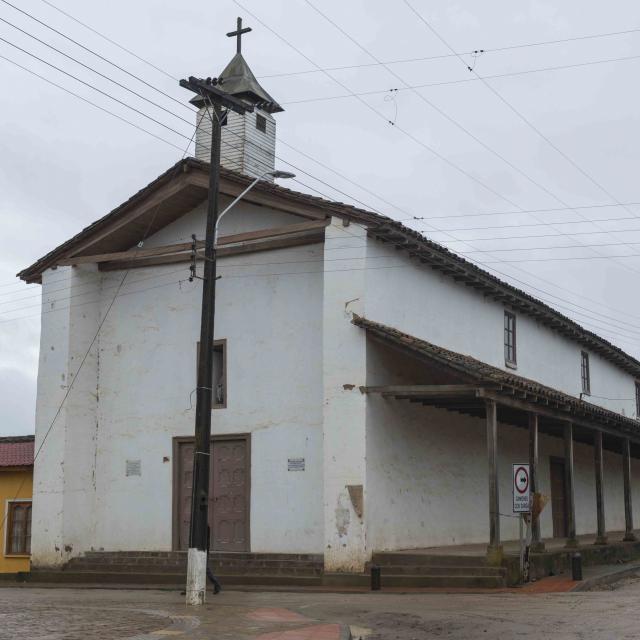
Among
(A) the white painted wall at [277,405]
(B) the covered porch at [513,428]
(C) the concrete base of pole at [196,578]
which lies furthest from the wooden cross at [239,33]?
(C) the concrete base of pole at [196,578]

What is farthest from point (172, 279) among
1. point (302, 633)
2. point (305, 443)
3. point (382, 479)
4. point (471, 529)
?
point (302, 633)

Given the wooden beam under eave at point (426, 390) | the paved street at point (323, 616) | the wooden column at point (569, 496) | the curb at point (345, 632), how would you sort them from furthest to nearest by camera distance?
1. the wooden column at point (569, 496)
2. the wooden beam under eave at point (426, 390)
3. the paved street at point (323, 616)
4. the curb at point (345, 632)

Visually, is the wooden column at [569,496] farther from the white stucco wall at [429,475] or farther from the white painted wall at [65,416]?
the white painted wall at [65,416]

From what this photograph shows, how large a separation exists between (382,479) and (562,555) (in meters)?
3.97

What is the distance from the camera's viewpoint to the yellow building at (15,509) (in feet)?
76.4

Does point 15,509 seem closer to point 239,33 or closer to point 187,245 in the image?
point 187,245

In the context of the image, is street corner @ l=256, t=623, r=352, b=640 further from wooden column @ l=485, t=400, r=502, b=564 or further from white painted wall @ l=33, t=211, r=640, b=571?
white painted wall @ l=33, t=211, r=640, b=571

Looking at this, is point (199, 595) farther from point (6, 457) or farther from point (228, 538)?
point (6, 457)

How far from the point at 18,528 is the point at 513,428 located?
11.8 meters

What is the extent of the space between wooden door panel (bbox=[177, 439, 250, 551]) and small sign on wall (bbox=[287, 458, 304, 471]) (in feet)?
3.24

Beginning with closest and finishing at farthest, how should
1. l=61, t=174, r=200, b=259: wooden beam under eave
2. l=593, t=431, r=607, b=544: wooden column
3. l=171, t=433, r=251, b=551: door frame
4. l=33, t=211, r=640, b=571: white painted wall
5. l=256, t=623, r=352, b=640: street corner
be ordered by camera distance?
1. l=256, t=623, r=352, b=640: street corner
2. l=33, t=211, r=640, b=571: white painted wall
3. l=171, t=433, r=251, b=551: door frame
4. l=61, t=174, r=200, b=259: wooden beam under eave
5. l=593, t=431, r=607, b=544: wooden column

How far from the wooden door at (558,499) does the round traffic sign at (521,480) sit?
10699 mm

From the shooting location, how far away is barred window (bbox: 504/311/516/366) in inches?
998

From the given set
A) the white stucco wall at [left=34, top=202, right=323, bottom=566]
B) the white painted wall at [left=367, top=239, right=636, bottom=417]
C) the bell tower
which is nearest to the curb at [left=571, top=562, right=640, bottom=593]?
the white stucco wall at [left=34, top=202, right=323, bottom=566]
